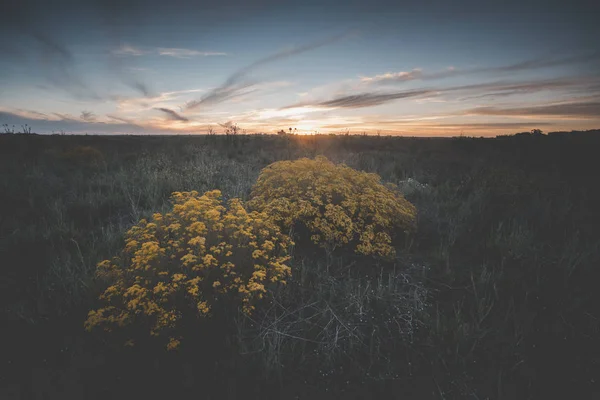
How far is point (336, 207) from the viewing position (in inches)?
175

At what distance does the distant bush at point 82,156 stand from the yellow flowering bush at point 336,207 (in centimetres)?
1019

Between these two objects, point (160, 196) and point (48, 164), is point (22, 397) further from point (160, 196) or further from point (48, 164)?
point (48, 164)

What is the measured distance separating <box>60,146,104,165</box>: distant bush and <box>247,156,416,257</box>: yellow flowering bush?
10192 millimetres

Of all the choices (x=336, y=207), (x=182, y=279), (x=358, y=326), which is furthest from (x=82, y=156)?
(x=358, y=326)

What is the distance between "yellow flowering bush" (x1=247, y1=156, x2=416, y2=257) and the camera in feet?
14.2

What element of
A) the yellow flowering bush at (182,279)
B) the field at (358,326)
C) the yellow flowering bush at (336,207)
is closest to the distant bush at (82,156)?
the field at (358,326)

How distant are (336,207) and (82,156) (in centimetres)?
1308

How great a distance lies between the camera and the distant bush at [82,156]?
478 inches

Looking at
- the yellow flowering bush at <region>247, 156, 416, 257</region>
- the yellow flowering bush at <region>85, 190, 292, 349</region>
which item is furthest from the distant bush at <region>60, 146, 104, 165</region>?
the yellow flowering bush at <region>85, 190, 292, 349</region>

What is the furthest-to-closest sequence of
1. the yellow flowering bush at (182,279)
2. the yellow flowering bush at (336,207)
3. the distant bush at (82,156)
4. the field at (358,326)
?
the distant bush at (82,156), the yellow flowering bush at (336,207), the yellow flowering bush at (182,279), the field at (358,326)

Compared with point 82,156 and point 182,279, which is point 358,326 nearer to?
point 182,279

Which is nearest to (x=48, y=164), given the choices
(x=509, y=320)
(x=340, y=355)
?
(x=340, y=355)

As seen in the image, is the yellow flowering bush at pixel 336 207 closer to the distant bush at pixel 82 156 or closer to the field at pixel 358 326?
the field at pixel 358 326

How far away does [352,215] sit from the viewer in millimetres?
4598
